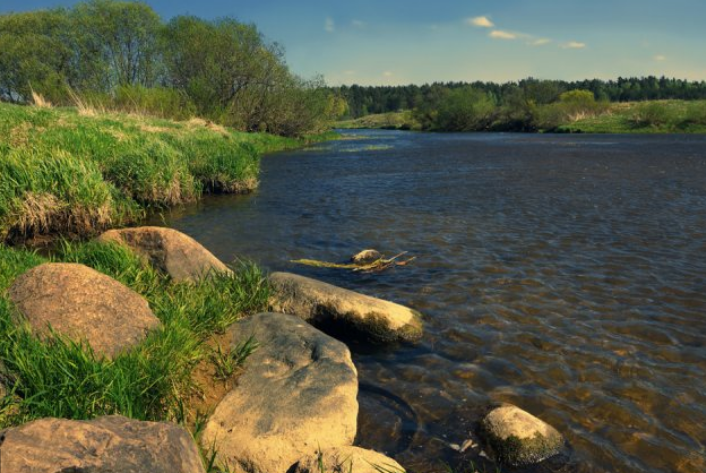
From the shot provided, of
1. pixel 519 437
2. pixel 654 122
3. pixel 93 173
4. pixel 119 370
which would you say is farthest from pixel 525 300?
pixel 654 122

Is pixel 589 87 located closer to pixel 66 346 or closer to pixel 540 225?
pixel 540 225

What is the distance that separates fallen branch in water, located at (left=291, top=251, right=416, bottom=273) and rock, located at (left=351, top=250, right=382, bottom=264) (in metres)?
0.11

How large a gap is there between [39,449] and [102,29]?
78411 mm

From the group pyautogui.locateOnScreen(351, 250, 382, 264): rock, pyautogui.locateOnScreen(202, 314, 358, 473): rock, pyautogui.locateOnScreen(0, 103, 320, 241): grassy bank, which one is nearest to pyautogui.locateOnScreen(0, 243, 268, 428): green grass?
pyautogui.locateOnScreen(202, 314, 358, 473): rock

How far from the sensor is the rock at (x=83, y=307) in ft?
17.0

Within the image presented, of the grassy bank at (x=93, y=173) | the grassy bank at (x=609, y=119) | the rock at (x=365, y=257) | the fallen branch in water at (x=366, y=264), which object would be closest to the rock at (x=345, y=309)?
the fallen branch in water at (x=366, y=264)

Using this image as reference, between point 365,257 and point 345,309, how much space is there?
375cm

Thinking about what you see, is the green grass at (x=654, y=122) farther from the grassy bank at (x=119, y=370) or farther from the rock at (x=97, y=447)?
the rock at (x=97, y=447)

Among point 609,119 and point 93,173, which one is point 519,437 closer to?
point 93,173

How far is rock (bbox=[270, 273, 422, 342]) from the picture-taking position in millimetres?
7383

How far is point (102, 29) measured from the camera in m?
66.8

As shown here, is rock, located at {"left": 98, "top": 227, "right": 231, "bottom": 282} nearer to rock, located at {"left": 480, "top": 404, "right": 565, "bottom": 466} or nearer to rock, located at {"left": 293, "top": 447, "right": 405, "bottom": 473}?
rock, located at {"left": 293, "top": 447, "right": 405, "bottom": 473}

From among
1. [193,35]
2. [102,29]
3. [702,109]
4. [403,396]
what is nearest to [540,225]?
[403,396]

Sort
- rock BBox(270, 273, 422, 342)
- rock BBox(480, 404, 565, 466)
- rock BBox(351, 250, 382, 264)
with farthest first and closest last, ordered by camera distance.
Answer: rock BBox(351, 250, 382, 264) < rock BBox(270, 273, 422, 342) < rock BBox(480, 404, 565, 466)
